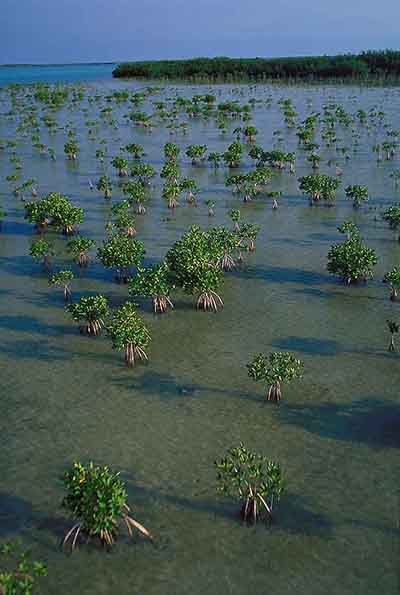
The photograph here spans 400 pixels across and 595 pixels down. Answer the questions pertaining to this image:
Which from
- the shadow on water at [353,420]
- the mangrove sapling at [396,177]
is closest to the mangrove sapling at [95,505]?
the shadow on water at [353,420]

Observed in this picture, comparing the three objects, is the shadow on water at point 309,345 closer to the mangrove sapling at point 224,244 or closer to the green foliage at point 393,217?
the mangrove sapling at point 224,244

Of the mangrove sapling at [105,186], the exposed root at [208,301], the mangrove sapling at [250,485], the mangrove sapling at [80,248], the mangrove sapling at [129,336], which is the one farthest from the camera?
the mangrove sapling at [105,186]

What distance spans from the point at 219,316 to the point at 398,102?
209 ft

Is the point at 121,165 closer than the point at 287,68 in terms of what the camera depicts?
Yes

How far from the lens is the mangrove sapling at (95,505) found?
433 inches

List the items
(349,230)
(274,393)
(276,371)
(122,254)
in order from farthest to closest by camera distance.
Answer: (349,230) → (122,254) → (274,393) → (276,371)

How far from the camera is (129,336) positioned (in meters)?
17.3

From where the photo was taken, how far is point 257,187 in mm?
37438

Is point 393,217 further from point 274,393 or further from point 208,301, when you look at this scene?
point 274,393

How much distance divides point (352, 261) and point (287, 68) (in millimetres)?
101039

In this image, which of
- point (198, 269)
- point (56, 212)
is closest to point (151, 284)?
point (198, 269)

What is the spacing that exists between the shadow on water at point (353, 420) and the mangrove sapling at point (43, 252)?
13346 millimetres

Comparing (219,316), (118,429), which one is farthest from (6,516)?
(219,316)

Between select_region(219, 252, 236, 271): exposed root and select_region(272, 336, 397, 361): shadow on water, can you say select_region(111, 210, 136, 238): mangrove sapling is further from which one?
select_region(272, 336, 397, 361): shadow on water
